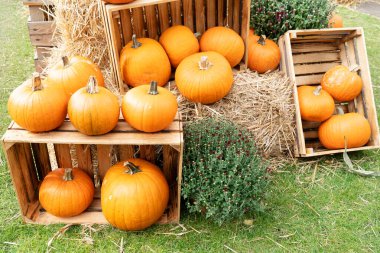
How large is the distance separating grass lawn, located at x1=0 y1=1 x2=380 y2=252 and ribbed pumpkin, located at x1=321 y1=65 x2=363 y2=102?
645 millimetres

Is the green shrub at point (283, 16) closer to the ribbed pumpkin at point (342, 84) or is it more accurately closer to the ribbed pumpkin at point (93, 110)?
the ribbed pumpkin at point (342, 84)

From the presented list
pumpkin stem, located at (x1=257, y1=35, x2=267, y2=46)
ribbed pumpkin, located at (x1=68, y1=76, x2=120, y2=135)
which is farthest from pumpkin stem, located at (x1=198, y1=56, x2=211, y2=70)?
ribbed pumpkin, located at (x1=68, y1=76, x2=120, y2=135)

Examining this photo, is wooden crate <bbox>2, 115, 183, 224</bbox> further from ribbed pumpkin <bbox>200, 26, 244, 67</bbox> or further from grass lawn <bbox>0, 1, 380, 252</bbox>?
ribbed pumpkin <bbox>200, 26, 244, 67</bbox>

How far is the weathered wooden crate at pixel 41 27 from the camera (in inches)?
170

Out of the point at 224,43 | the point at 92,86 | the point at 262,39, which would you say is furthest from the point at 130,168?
the point at 262,39

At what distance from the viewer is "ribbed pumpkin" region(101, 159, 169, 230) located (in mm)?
2650

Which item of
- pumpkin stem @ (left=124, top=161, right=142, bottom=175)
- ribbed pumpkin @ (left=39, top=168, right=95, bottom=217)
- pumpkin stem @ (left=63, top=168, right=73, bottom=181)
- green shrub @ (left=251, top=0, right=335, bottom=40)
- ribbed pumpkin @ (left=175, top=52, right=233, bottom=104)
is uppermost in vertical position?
green shrub @ (left=251, top=0, right=335, bottom=40)

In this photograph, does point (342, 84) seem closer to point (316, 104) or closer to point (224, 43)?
point (316, 104)

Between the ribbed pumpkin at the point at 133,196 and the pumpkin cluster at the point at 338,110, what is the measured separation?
1638mm

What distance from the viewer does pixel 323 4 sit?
13.3ft

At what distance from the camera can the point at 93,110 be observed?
96.2 inches

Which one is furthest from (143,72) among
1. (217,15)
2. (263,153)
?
(263,153)

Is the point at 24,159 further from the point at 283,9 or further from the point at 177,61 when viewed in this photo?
the point at 283,9

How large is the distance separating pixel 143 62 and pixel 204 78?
53 cm
